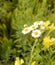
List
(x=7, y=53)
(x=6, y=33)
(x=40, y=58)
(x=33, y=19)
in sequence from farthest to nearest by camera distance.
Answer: (x=6, y=33)
(x=33, y=19)
(x=7, y=53)
(x=40, y=58)

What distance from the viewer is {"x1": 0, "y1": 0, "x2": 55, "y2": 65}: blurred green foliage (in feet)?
5.30

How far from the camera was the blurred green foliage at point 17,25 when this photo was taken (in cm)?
162

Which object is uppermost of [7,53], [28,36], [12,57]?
[28,36]

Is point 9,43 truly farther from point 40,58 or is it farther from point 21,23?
point 40,58

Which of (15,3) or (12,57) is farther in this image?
(15,3)

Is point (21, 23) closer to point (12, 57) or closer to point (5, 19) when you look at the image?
point (12, 57)

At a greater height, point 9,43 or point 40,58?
point 40,58

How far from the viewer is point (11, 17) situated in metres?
2.05

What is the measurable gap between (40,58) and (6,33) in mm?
879

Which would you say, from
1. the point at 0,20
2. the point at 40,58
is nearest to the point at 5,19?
the point at 0,20

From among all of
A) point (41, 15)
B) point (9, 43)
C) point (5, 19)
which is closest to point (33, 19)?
point (41, 15)

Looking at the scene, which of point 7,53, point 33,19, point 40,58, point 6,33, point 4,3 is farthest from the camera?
point 4,3

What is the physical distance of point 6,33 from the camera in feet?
6.45

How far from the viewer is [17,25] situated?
168 centimetres
